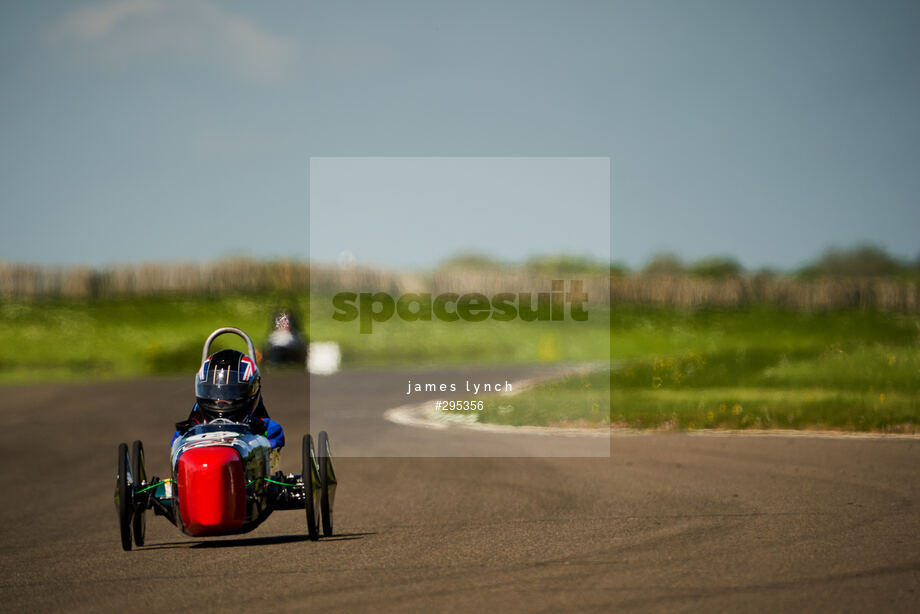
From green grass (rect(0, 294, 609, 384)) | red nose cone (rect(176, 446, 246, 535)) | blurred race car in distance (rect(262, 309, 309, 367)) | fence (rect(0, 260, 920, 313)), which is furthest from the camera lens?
fence (rect(0, 260, 920, 313))

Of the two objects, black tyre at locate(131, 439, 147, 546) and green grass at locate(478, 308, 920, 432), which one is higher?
black tyre at locate(131, 439, 147, 546)

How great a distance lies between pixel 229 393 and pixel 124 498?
122cm

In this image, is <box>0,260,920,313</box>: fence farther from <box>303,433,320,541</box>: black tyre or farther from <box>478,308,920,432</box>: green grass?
<box>303,433,320,541</box>: black tyre

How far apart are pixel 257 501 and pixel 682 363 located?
21.6 metres

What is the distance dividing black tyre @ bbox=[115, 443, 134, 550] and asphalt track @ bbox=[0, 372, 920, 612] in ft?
0.61

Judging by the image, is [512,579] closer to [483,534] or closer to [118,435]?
[483,534]

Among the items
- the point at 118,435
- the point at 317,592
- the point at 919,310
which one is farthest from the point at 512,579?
the point at 919,310

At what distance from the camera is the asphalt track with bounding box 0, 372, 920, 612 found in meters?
6.67

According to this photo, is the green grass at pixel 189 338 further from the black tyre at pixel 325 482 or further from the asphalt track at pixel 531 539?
the black tyre at pixel 325 482

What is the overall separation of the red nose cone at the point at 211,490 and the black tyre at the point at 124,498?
656 millimetres

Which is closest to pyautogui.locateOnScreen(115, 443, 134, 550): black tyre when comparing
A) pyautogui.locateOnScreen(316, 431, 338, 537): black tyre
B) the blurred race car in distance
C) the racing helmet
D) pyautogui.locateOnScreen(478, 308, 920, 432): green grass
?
the racing helmet

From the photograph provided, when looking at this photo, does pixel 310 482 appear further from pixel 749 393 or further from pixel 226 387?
pixel 749 393

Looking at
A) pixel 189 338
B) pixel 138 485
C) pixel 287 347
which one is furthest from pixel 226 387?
pixel 189 338

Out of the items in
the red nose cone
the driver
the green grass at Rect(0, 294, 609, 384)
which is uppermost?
the driver
